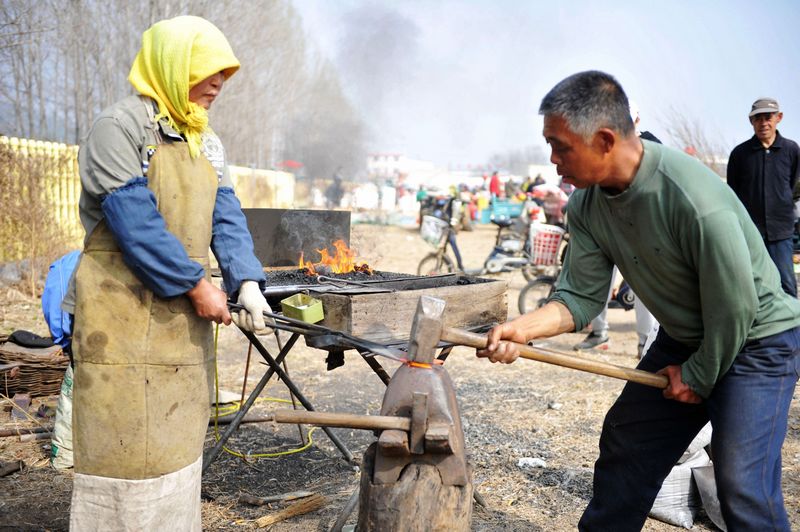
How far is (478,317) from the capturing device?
3.50 meters

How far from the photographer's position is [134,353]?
2383 mm

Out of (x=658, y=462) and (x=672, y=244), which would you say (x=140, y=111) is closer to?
(x=672, y=244)

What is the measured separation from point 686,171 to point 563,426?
3.11 m

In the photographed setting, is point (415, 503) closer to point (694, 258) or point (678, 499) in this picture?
point (694, 258)

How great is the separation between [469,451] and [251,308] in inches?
94.1

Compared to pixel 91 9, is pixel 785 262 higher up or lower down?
lower down

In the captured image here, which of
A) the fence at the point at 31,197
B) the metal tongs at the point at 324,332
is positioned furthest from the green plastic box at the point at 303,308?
the fence at the point at 31,197

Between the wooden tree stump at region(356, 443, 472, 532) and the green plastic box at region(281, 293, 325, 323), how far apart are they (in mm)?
1181

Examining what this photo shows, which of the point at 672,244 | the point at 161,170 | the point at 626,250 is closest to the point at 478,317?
the point at 626,250

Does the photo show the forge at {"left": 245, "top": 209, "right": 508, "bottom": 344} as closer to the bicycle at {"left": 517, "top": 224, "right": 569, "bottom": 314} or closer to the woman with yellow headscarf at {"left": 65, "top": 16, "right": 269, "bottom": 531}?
the woman with yellow headscarf at {"left": 65, "top": 16, "right": 269, "bottom": 531}

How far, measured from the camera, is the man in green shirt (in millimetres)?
2209

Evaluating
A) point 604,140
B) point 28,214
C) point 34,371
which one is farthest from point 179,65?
point 28,214

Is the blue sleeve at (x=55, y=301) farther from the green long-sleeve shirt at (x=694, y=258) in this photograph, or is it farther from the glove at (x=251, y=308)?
the green long-sleeve shirt at (x=694, y=258)

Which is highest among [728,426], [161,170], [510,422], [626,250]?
[161,170]
